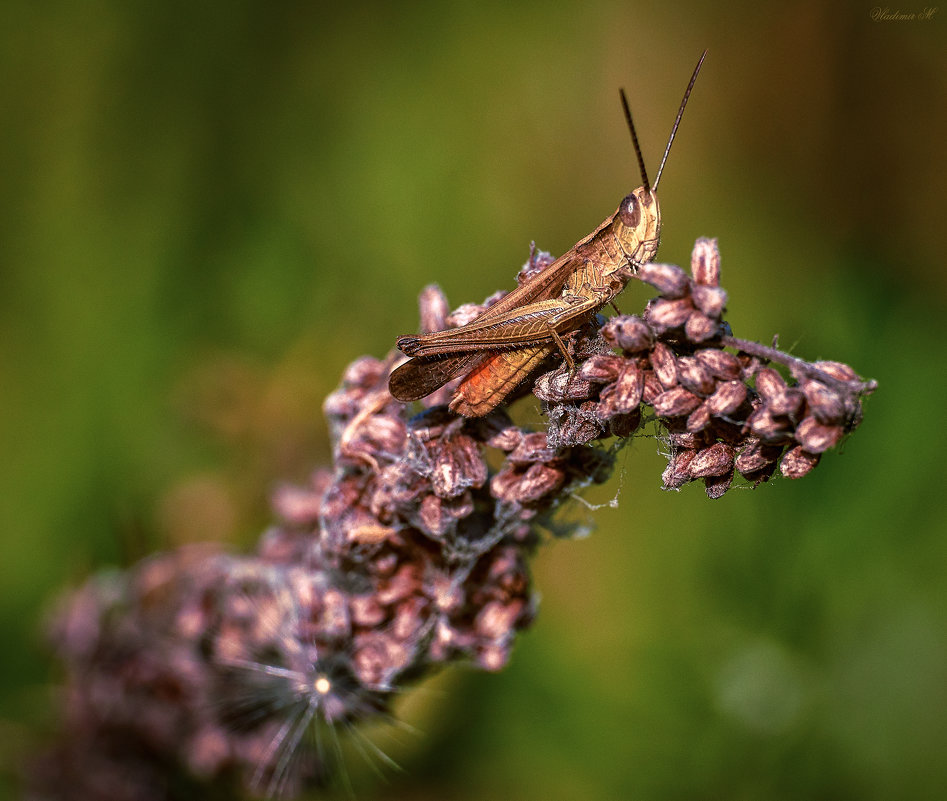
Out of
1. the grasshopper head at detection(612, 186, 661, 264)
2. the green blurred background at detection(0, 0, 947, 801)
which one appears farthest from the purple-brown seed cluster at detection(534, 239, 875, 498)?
the green blurred background at detection(0, 0, 947, 801)

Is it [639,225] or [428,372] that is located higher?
[639,225]

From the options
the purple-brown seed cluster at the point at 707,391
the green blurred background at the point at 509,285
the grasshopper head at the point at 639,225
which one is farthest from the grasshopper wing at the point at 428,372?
the green blurred background at the point at 509,285

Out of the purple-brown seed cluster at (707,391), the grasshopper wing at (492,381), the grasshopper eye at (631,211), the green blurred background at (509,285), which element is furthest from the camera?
the green blurred background at (509,285)

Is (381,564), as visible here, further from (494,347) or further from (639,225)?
(639,225)

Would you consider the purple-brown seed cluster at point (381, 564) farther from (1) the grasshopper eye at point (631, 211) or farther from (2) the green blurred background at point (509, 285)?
(2) the green blurred background at point (509, 285)

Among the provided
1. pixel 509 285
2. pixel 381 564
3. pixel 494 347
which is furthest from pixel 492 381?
pixel 509 285

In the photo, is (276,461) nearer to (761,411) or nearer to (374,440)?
(374,440)
